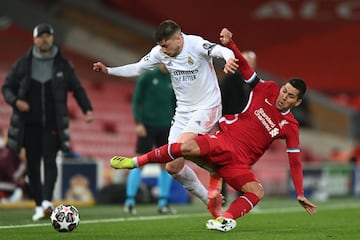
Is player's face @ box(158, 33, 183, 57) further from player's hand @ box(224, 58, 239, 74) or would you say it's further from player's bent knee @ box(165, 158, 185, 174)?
→ player's bent knee @ box(165, 158, 185, 174)

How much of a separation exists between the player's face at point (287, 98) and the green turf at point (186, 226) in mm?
1105

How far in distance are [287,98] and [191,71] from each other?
3.16ft

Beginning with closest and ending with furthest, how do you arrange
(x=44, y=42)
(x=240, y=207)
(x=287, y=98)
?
(x=240, y=207) < (x=287, y=98) < (x=44, y=42)

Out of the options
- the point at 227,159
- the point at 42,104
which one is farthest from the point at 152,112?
the point at 227,159

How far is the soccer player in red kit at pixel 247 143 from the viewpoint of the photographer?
28.1ft

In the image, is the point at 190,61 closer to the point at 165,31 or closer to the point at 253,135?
the point at 165,31

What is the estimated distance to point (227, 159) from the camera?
8.74 metres

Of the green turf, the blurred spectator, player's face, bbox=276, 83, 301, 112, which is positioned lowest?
the blurred spectator

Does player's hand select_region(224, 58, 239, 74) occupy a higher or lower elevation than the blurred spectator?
higher

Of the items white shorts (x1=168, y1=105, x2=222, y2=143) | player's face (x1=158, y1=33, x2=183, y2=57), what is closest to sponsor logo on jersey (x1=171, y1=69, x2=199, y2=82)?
player's face (x1=158, y1=33, x2=183, y2=57)

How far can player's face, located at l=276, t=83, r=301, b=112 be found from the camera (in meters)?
8.70

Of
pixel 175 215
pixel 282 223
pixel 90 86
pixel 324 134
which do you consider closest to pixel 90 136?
pixel 90 86

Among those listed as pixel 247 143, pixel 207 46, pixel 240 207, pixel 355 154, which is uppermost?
pixel 207 46

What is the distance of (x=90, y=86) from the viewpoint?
71.3 ft
